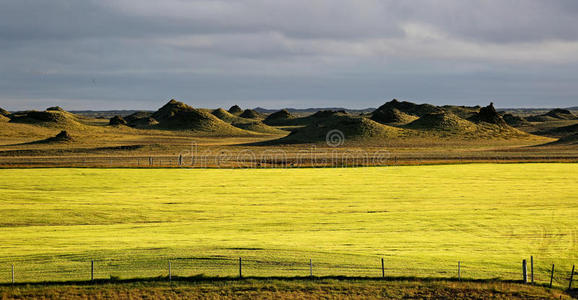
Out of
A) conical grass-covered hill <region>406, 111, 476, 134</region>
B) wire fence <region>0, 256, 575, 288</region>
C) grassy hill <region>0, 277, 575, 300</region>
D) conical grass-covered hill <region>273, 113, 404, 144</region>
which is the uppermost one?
conical grass-covered hill <region>406, 111, 476, 134</region>

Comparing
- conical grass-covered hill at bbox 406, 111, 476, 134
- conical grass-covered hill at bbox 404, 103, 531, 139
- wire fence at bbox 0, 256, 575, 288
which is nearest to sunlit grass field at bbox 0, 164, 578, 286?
wire fence at bbox 0, 256, 575, 288

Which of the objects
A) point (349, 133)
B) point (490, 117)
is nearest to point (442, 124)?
point (490, 117)

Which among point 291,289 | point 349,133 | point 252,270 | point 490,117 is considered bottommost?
point 291,289

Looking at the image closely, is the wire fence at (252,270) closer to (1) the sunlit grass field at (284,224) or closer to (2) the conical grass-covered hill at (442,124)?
(1) the sunlit grass field at (284,224)

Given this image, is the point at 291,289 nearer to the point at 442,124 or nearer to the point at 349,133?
the point at 349,133

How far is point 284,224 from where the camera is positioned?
120 feet

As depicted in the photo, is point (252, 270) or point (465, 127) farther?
point (465, 127)

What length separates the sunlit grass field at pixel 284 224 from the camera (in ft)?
89.7

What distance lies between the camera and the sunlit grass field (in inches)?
1077

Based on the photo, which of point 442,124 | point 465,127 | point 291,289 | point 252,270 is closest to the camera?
point 291,289

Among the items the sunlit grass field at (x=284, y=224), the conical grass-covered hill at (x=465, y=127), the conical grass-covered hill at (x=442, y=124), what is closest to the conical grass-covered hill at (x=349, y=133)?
the conical grass-covered hill at (x=442, y=124)

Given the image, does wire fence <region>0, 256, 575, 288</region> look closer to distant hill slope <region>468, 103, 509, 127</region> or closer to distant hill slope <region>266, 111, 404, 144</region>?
distant hill slope <region>266, 111, 404, 144</region>

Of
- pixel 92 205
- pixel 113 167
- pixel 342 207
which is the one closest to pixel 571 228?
pixel 342 207

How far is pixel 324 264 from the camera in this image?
89.8ft
